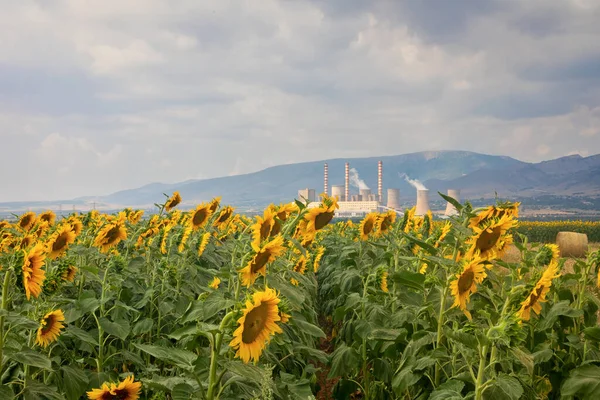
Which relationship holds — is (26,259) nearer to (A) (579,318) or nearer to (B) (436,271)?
(B) (436,271)

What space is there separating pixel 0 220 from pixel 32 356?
444 cm

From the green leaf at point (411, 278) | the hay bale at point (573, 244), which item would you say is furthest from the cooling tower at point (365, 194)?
the green leaf at point (411, 278)

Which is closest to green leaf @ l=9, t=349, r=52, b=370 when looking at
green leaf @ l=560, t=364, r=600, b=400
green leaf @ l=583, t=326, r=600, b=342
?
green leaf @ l=560, t=364, r=600, b=400

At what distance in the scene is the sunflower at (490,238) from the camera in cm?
329

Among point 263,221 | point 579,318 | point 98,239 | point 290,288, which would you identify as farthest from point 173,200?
point 579,318

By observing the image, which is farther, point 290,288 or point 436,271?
point 436,271

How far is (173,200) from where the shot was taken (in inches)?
263

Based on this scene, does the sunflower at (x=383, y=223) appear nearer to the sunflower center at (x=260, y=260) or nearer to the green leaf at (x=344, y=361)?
the green leaf at (x=344, y=361)

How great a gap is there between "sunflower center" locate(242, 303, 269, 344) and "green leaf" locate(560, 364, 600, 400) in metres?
1.91

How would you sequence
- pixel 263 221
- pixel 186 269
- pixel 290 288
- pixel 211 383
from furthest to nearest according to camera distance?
pixel 186 269, pixel 263 221, pixel 290 288, pixel 211 383

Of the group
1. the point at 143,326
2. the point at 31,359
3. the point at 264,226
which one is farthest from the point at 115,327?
the point at 264,226

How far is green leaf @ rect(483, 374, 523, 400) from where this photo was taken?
2.71m

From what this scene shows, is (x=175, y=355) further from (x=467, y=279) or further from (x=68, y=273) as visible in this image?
(x=467, y=279)

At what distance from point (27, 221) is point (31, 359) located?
4.02 m
